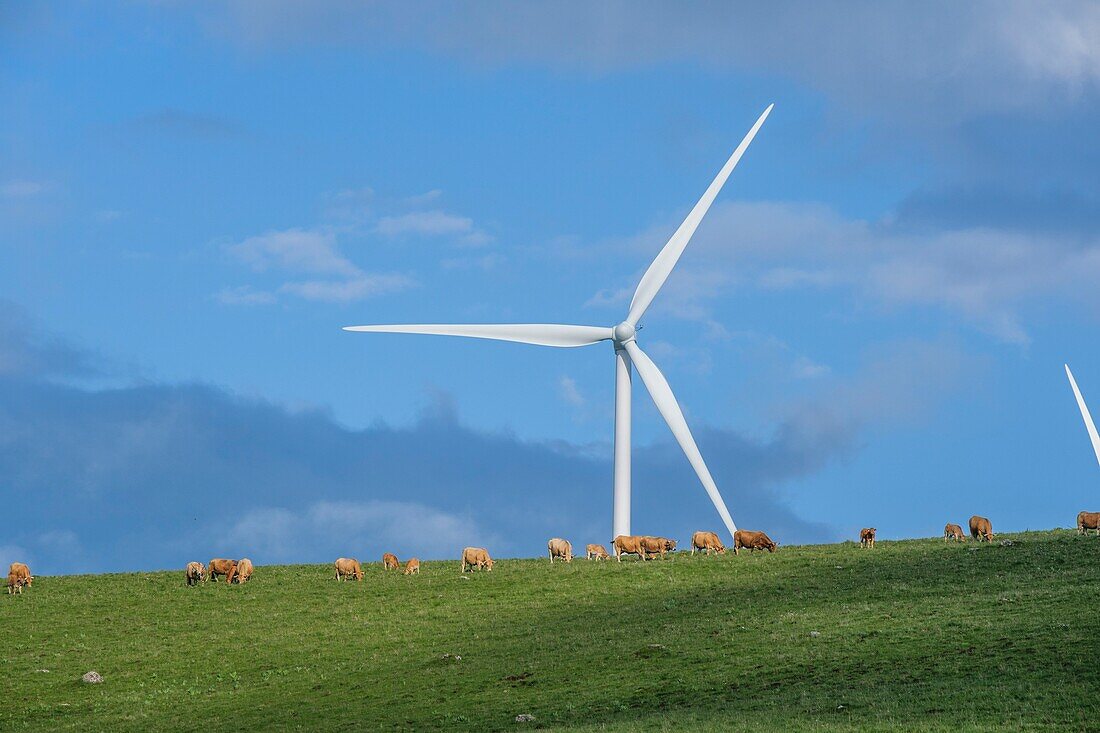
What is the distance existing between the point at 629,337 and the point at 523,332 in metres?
4.98

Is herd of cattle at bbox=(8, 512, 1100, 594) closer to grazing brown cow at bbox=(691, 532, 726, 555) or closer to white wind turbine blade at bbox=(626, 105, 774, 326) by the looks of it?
grazing brown cow at bbox=(691, 532, 726, 555)

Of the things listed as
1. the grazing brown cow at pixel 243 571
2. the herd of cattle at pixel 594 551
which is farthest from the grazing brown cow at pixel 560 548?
the grazing brown cow at pixel 243 571

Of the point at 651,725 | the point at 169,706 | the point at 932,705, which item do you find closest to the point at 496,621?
the point at 169,706

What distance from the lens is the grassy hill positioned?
32.8 meters

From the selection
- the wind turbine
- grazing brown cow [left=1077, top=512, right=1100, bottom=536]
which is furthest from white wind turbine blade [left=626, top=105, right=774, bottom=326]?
grazing brown cow [left=1077, top=512, right=1100, bottom=536]

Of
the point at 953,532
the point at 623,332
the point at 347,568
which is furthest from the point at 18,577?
the point at 953,532

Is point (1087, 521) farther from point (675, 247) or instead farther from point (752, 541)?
point (675, 247)

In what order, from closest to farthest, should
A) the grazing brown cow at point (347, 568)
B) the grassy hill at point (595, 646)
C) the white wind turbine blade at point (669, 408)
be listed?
the grassy hill at point (595, 646) → the grazing brown cow at point (347, 568) → the white wind turbine blade at point (669, 408)

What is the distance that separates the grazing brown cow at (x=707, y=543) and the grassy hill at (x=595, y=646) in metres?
2.69

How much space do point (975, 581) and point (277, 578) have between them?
26246mm

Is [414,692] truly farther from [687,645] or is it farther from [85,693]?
[85,693]

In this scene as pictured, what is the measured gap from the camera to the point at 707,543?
5744 cm

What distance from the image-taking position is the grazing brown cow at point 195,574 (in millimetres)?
55094

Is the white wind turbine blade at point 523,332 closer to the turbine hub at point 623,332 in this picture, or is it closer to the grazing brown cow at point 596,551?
the turbine hub at point 623,332
